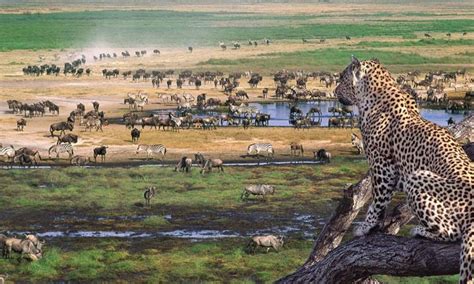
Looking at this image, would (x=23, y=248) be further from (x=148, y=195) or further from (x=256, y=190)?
(x=256, y=190)

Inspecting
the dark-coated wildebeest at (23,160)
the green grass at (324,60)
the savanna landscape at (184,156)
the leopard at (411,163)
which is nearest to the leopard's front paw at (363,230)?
the leopard at (411,163)

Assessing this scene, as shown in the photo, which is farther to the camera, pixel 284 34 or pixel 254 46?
pixel 284 34

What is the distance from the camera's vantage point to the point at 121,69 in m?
90.9

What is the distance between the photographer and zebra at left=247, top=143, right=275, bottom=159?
40.2 m

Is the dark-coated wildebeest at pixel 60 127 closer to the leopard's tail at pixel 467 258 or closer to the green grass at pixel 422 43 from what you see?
the leopard's tail at pixel 467 258

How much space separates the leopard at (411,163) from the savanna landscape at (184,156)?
329 inches

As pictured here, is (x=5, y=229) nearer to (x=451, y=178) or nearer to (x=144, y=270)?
(x=144, y=270)

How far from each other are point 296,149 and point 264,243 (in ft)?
61.5

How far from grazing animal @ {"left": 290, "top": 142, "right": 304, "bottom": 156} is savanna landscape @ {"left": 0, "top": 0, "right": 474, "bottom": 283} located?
0.08 meters

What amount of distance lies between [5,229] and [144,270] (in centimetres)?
677

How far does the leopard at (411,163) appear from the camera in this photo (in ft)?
21.7

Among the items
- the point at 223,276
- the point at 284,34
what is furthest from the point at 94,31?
the point at 223,276

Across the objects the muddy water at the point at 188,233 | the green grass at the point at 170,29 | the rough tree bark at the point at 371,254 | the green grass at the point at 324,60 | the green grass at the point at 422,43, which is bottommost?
the muddy water at the point at 188,233

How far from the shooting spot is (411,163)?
7641mm
